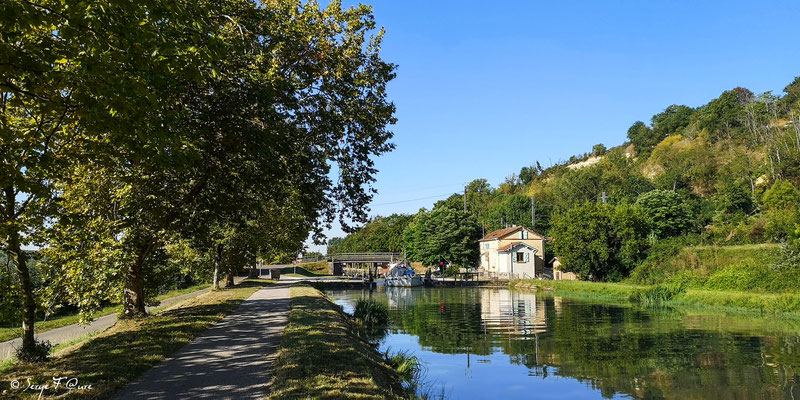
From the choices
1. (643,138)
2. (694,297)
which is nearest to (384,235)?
(643,138)

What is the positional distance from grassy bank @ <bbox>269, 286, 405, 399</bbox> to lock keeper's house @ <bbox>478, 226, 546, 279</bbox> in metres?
54.2

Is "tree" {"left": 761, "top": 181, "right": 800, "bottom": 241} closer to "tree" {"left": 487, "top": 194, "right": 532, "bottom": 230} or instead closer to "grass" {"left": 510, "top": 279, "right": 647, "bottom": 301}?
"grass" {"left": 510, "top": 279, "right": 647, "bottom": 301}

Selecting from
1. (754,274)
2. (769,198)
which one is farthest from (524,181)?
(754,274)

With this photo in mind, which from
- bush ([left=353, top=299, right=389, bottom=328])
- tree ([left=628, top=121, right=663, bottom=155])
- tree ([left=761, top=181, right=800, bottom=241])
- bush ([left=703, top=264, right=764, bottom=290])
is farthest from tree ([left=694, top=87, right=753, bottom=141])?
bush ([left=353, top=299, right=389, bottom=328])

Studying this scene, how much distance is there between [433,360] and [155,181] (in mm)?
10964

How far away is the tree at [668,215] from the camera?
5872cm

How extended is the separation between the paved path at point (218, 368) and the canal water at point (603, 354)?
472 centimetres

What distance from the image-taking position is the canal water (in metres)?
14.2

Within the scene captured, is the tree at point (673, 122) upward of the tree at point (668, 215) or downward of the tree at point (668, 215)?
upward

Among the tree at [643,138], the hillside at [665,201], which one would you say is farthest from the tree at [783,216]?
the tree at [643,138]

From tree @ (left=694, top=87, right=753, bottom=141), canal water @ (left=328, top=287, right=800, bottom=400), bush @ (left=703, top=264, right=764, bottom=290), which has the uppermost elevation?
tree @ (left=694, top=87, right=753, bottom=141)

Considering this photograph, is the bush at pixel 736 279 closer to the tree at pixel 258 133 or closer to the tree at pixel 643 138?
the tree at pixel 258 133

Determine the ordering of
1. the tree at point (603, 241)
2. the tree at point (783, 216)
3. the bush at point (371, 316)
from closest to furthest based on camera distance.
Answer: the bush at point (371, 316) → the tree at point (783, 216) → the tree at point (603, 241)

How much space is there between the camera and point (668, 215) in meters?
59.8
